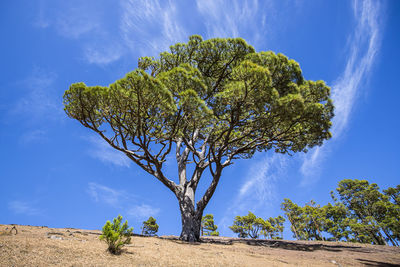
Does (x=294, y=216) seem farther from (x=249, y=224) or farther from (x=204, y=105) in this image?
(x=204, y=105)

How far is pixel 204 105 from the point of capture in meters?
7.75

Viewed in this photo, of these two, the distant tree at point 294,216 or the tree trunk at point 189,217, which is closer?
the tree trunk at point 189,217

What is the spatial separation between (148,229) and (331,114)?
97.9 feet

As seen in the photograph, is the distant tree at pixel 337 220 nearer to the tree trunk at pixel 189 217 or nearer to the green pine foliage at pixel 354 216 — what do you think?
the green pine foliage at pixel 354 216

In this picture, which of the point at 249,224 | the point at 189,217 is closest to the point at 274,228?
the point at 249,224

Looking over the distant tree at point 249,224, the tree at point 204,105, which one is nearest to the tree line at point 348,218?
the distant tree at point 249,224

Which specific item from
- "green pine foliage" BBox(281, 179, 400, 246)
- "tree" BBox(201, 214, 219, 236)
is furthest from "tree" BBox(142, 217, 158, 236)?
"green pine foliage" BBox(281, 179, 400, 246)

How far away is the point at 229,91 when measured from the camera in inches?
313

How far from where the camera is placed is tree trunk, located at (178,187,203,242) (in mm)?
9137

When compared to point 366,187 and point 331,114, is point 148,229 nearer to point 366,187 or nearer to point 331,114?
point 331,114

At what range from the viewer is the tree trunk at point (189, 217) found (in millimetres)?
9137

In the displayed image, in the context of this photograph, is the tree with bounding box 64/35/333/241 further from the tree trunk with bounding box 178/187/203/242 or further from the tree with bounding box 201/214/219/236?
the tree with bounding box 201/214/219/236

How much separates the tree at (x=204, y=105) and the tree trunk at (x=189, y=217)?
1.6 inches

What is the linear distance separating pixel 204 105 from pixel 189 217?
18.1 ft
